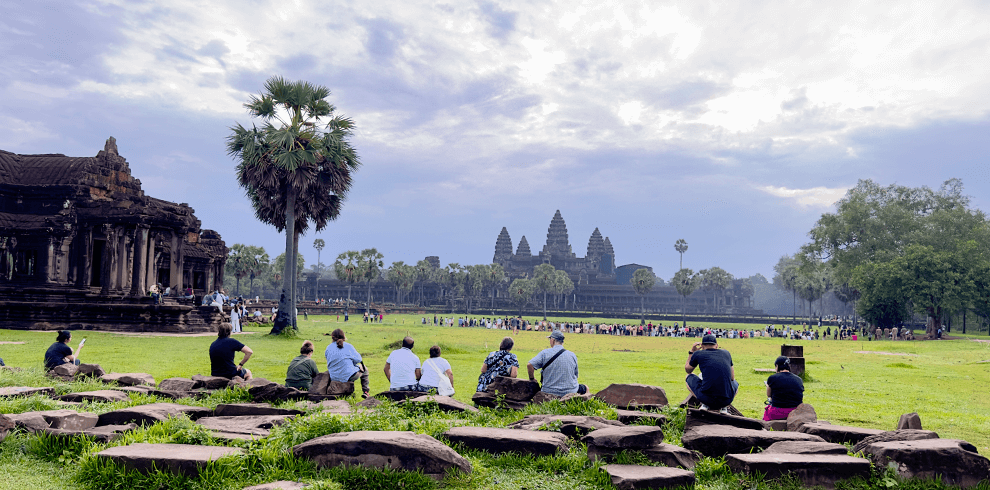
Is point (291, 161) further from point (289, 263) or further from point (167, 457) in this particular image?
point (167, 457)

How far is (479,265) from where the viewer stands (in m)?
117

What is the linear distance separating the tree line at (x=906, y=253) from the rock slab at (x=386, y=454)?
50319mm

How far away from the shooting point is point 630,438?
6.07 meters

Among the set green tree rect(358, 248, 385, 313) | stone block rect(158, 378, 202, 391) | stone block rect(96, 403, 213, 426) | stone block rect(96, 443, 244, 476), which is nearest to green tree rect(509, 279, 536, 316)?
green tree rect(358, 248, 385, 313)

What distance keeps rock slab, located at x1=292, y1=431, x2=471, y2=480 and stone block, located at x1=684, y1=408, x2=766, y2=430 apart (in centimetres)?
274

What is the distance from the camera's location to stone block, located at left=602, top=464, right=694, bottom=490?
213 inches

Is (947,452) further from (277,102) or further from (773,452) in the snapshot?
(277,102)

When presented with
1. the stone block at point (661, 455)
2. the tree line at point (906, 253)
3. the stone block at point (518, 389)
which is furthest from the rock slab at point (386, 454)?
the tree line at point (906, 253)

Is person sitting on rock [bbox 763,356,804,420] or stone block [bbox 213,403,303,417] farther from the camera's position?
person sitting on rock [bbox 763,356,804,420]

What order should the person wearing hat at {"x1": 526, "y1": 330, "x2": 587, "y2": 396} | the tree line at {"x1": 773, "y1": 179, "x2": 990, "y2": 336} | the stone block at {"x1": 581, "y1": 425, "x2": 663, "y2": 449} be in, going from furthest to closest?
the tree line at {"x1": 773, "y1": 179, "x2": 990, "y2": 336}
the person wearing hat at {"x1": 526, "y1": 330, "x2": 587, "y2": 396}
the stone block at {"x1": 581, "y1": 425, "x2": 663, "y2": 449}

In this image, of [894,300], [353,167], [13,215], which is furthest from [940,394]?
[894,300]

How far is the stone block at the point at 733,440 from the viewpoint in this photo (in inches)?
259

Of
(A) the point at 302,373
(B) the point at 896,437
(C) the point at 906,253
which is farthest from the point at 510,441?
(C) the point at 906,253

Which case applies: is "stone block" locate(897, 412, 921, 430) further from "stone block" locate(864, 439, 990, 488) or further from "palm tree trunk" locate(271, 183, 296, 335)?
"palm tree trunk" locate(271, 183, 296, 335)
